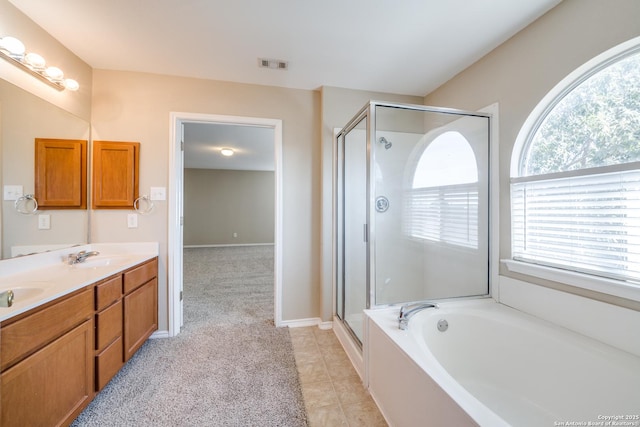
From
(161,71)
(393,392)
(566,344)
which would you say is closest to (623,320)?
(566,344)

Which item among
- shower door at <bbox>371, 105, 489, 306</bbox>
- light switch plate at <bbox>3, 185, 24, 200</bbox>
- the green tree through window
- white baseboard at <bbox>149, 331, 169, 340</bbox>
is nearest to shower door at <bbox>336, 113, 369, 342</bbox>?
shower door at <bbox>371, 105, 489, 306</bbox>

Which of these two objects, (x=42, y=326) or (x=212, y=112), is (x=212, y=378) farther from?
(x=212, y=112)

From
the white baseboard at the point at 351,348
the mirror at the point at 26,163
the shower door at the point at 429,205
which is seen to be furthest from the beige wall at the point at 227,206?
the shower door at the point at 429,205

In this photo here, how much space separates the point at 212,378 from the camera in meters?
1.75

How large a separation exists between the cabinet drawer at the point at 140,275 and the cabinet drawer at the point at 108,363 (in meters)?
0.36

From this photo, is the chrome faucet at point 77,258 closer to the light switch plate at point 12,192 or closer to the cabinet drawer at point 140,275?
the cabinet drawer at point 140,275

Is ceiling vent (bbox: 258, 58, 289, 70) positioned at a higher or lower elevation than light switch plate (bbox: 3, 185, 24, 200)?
higher

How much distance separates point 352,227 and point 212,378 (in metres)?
1.63

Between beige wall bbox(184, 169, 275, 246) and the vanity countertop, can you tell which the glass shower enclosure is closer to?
the vanity countertop

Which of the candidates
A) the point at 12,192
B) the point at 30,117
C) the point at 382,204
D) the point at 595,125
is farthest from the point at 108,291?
the point at 595,125

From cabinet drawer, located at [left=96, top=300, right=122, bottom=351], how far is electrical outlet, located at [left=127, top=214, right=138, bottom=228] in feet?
2.52

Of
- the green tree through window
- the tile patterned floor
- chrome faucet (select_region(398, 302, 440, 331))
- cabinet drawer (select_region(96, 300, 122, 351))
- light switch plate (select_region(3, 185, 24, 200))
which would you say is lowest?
the tile patterned floor

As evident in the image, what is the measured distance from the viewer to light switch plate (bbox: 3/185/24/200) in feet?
4.95

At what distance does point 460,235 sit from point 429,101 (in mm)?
1499
